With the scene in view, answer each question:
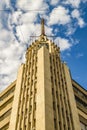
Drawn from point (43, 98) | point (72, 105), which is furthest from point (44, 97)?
point (72, 105)

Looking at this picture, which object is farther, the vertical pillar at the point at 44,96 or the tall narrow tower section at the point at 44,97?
the tall narrow tower section at the point at 44,97

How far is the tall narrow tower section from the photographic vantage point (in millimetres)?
30547

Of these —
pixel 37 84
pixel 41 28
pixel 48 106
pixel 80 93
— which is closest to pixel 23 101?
pixel 37 84

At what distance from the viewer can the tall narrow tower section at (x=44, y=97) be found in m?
30.5

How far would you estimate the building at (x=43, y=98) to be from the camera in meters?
30.8

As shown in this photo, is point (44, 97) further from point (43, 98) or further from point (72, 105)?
point (72, 105)

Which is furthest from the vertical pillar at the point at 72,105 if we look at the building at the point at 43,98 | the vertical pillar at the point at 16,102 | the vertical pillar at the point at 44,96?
the vertical pillar at the point at 16,102

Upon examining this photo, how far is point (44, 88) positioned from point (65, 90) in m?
5.29

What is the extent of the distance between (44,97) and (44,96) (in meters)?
0.19

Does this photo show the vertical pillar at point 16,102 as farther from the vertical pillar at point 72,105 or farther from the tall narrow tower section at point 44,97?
the vertical pillar at point 72,105

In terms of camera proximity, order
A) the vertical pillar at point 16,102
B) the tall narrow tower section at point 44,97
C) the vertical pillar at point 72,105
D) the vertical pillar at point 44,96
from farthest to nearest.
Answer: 1. the vertical pillar at point 72,105
2. the vertical pillar at point 16,102
3. the tall narrow tower section at point 44,97
4. the vertical pillar at point 44,96

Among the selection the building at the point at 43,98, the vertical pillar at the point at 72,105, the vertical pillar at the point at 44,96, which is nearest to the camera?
the vertical pillar at the point at 44,96

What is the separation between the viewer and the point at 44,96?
31.9m

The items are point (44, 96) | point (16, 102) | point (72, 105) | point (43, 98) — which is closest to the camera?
point (43, 98)
